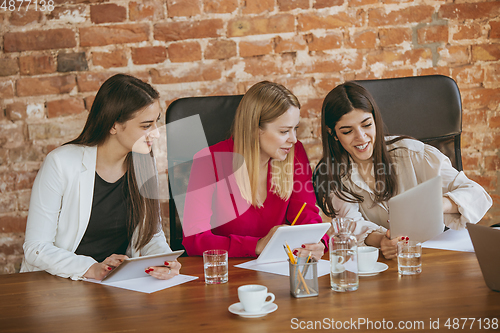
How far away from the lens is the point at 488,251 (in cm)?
90

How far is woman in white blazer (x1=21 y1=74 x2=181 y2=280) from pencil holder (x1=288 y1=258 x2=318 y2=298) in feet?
2.23

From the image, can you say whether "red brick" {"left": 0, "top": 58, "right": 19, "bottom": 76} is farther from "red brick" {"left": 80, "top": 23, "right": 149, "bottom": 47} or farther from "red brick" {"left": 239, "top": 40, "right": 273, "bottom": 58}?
"red brick" {"left": 239, "top": 40, "right": 273, "bottom": 58}

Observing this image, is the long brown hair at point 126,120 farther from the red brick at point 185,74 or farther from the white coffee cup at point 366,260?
the white coffee cup at point 366,260

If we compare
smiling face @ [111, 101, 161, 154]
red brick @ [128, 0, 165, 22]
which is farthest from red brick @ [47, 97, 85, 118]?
smiling face @ [111, 101, 161, 154]

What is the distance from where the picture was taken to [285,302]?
915 millimetres

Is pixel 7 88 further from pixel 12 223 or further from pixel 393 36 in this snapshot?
pixel 393 36

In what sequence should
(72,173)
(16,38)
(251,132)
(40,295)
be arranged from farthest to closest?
(16,38) < (251,132) < (72,173) < (40,295)

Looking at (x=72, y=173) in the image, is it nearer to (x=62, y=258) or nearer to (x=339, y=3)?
(x=62, y=258)

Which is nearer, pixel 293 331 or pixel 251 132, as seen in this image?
pixel 293 331

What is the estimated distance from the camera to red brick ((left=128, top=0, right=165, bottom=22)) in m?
2.04

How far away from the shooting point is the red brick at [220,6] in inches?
80.7

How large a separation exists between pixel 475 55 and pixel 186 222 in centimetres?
160

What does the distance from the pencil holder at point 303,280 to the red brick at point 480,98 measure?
1.56m

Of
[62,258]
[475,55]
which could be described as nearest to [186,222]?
[62,258]
